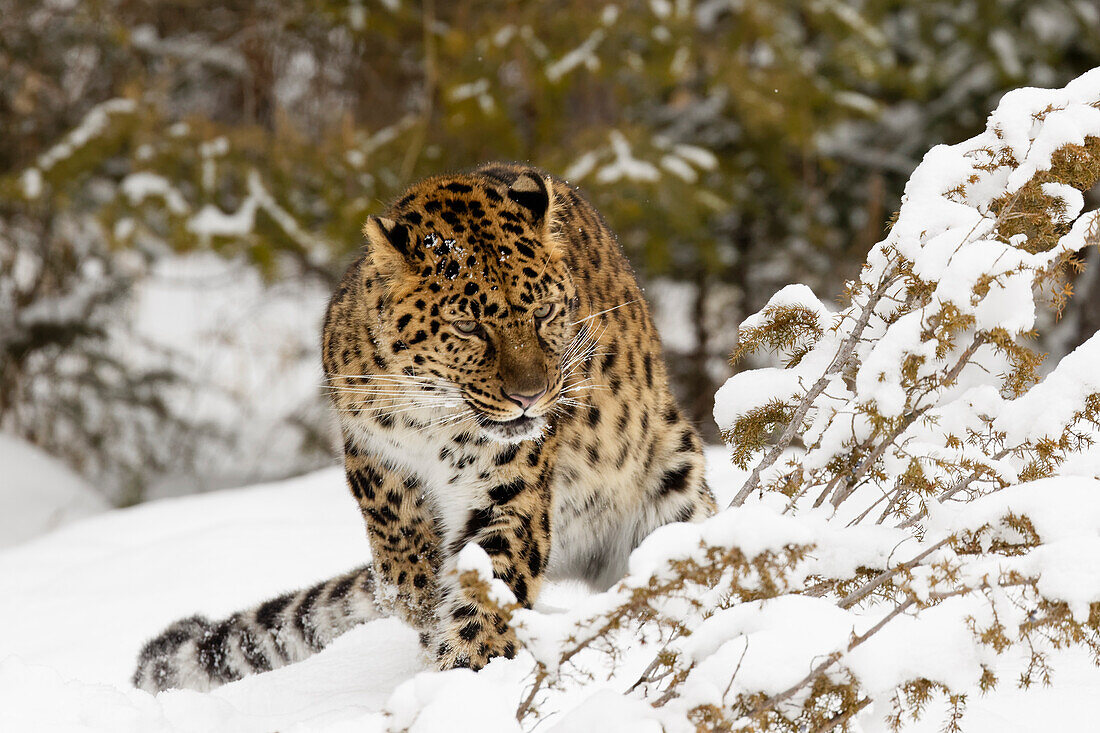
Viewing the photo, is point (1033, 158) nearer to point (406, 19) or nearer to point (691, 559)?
point (691, 559)

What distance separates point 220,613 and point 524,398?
2.44m

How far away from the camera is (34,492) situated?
9.80 metres

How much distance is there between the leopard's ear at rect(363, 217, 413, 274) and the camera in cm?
362

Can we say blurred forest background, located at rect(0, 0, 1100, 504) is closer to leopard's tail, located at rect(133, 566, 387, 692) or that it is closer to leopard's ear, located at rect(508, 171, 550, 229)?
leopard's tail, located at rect(133, 566, 387, 692)

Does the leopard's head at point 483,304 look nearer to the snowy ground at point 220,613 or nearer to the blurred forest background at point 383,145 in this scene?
the snowy ground at point 220,613

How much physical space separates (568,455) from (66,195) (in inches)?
242

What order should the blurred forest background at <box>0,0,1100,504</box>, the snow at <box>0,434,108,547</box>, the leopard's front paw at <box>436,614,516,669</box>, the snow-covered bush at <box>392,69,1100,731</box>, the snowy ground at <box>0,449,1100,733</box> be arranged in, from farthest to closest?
the snow at <box>0,434,108,547</box>, the blurred forest background at <box>0,0,1100,504</box>, the leopard's front paw at <box>436,614,516,669</box>, the snowy ground at <box>0,449,1100,733</box>, the snow-covered bush at <box>392,69,1100,731</box>

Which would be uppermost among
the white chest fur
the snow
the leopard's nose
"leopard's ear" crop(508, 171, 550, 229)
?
"leopard's ear" crop(508, 171, 550, 229)

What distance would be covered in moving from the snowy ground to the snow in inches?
118

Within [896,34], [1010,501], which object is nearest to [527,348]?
[1010,501]

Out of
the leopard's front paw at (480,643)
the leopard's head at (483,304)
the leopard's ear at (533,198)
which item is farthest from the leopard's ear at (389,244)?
the leopard's front paw at (480,643)

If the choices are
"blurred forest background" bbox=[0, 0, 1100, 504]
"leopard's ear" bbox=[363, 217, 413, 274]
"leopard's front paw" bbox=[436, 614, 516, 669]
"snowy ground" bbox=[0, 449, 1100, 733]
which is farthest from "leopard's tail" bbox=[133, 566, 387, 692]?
"blurred forest background" bbox=[0, 0, 1100, 504]

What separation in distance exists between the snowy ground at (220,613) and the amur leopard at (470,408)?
0.33 metres

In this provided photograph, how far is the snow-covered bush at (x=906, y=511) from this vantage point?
2072 millimetres
